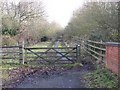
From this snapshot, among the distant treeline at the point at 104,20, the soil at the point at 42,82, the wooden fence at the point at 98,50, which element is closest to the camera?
the soil at the point at 42,82

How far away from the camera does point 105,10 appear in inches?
770

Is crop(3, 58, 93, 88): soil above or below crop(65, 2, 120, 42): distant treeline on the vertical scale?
below

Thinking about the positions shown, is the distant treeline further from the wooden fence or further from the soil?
the soil

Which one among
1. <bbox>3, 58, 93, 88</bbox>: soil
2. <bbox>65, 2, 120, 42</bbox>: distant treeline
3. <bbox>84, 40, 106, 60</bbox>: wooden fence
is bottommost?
<bbox>3, 58, 93, 88</bbox>: soil

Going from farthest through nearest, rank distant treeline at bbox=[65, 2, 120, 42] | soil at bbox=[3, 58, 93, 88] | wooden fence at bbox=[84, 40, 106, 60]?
distant treeline at bbox=[65, 2, 120, 42]
wooden fence at bbox=[84, 40, 106, 60]
soil at bbox=[3, 58, 93, 88]

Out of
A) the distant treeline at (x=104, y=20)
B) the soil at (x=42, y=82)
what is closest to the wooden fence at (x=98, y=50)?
the distant treeline at (x=104, y=20)

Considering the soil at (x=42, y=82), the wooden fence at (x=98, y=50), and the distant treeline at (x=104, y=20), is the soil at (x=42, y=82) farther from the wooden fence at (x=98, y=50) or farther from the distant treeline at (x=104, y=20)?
the distant treeline at (x=104, y=20)

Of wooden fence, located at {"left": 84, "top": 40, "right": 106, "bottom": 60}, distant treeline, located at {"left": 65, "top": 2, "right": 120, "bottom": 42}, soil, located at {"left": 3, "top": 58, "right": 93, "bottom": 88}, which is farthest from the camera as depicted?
distant treeline, located at {"left": 65, "top": 2, "right": 120, "bottom": 42}

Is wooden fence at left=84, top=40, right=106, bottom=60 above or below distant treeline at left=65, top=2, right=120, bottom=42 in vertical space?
below

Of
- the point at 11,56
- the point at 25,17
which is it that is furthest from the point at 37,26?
the point at 11,56

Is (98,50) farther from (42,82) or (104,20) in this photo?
(42,82)

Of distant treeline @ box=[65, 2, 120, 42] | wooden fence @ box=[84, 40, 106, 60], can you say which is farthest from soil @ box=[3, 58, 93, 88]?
distant treeline @ box=[65, 2, 120, 42]

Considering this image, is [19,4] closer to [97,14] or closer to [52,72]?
[97,14]

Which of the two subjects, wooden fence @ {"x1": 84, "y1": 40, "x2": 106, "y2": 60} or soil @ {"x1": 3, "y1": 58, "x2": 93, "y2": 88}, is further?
wooden fence @ {"x1": 84, "y1": 40, "x2": 106, "y2": 60}
